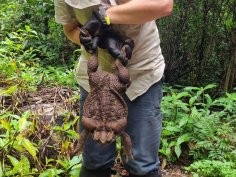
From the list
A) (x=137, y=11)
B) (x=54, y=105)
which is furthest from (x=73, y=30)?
(x=54, y=105)

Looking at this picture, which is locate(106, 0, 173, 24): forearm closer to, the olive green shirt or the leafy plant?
the olive green shirt

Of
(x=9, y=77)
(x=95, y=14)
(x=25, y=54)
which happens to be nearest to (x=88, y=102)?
(x=95, y=14)

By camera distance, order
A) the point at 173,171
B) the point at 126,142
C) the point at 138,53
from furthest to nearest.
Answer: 1. the point at 173,171
2. the point at 138,53
3. the point at 126,142

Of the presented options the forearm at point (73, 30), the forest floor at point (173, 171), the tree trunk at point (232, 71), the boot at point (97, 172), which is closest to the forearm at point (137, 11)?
the forearm at point (73, 30)

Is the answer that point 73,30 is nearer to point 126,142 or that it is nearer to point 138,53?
point 138,53

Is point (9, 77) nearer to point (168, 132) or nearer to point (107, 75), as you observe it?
point (168, 132)

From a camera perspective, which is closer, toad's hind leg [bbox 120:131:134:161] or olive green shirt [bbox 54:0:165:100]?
toad's hind leg [bbox 120:131:134:161]

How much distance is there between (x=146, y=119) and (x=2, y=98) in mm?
2185

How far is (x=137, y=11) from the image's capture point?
7.00ft

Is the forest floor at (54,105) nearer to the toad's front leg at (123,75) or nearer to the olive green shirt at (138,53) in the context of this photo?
the olive green shirt at (138,53)

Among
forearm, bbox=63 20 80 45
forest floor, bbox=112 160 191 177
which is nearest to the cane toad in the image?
forearm, bbox=63 20 80 45

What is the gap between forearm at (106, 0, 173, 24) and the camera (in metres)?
2.13

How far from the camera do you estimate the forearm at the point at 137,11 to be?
213 cm

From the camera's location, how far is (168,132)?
431 cm
